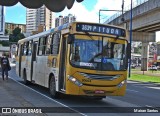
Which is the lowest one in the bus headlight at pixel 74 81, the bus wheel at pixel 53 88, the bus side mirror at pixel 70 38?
the bus wheel at pixel 53 88

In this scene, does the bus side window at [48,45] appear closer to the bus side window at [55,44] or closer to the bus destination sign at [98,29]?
the bus side window at [55,44]

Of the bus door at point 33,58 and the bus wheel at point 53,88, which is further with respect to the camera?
the bus door at point 33,58

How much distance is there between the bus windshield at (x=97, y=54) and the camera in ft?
42.0

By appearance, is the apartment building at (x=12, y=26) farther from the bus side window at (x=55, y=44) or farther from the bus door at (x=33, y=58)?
the bus door at (x=33, y=58)

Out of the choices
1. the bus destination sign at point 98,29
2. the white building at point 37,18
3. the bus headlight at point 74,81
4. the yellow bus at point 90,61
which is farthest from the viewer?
the bus destination sign at point 98,29

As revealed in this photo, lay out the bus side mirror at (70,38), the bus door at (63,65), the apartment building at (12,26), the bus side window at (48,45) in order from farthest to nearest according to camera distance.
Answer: the bus side window at (48,45)
the bus door at (63,65)
the bus side mirror at (70,38)
the apartment building at (12,26)

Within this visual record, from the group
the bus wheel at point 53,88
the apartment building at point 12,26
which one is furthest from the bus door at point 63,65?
the apartment building at point 12,26

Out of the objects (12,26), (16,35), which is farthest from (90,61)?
(16,35)

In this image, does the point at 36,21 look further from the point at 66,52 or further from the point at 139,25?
the point at 139,25

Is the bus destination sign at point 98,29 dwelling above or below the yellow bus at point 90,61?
above

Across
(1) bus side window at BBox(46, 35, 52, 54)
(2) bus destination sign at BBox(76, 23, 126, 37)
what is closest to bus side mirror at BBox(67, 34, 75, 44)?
(2) bus destination sign at BBox(76, 23, 126, 37)

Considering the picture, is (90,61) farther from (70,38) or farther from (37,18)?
(37,18)

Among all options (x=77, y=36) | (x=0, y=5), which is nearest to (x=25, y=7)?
(x=0, y=5)

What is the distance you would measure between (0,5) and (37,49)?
54.1ft
